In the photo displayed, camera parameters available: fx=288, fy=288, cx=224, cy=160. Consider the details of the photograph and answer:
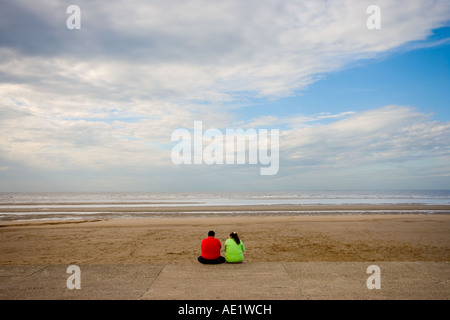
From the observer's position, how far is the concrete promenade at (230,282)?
5527mm

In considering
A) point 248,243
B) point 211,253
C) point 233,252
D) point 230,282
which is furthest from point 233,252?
point 248,243

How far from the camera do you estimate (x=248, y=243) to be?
43.9 ft

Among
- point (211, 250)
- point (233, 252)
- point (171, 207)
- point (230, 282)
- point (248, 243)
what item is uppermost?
point (211, 250)

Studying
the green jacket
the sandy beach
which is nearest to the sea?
the sandy beach

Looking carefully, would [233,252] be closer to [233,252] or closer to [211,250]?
[233,252]

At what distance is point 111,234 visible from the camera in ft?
52.3

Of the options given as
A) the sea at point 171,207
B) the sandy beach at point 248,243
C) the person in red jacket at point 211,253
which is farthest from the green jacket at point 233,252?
the sea at point 171,207

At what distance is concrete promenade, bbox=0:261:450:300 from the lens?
18.1 feet

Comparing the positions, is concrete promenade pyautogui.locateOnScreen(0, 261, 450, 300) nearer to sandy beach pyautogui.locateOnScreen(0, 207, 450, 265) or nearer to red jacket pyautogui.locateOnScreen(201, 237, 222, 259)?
red jacket pyautogui.locateOnScreen(201, 237, 222, 259)

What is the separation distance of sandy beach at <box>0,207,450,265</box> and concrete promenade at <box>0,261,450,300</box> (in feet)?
10.6

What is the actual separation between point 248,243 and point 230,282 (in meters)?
7.34
